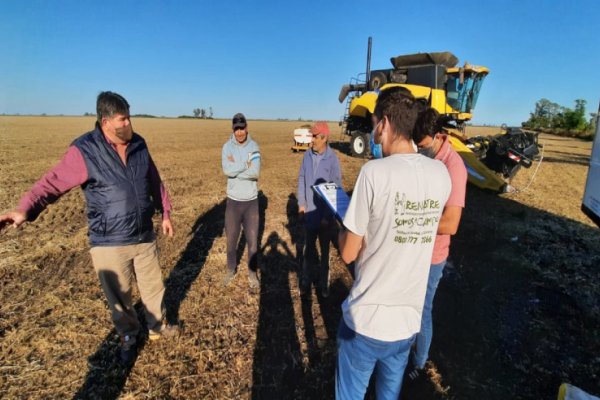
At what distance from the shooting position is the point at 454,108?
11.2m

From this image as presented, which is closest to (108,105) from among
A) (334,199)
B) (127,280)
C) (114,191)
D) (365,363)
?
(114,191)

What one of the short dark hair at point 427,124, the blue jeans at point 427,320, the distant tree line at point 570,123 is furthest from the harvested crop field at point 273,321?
the distant tree line at point 570,123

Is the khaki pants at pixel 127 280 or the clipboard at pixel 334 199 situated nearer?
the clipboard at pixel 334 199

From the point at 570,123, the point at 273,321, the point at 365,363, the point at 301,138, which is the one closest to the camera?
the point at 365,363

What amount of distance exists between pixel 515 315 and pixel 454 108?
9545 millimetres

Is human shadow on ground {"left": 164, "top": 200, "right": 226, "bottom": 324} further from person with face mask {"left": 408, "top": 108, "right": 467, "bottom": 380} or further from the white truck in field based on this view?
the white truck in field

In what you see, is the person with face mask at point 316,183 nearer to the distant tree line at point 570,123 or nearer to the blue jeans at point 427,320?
the blue jeans at point 427,320

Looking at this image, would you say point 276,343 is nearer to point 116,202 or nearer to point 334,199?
point 334,199

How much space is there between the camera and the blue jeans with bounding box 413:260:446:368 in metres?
2.32

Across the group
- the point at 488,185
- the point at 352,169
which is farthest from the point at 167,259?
the point at 352,169

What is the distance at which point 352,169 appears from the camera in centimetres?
1120

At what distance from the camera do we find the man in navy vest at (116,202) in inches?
89.0

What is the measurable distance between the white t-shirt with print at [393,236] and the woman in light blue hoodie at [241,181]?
8.05 ft

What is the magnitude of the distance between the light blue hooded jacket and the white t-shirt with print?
2.44 metres
